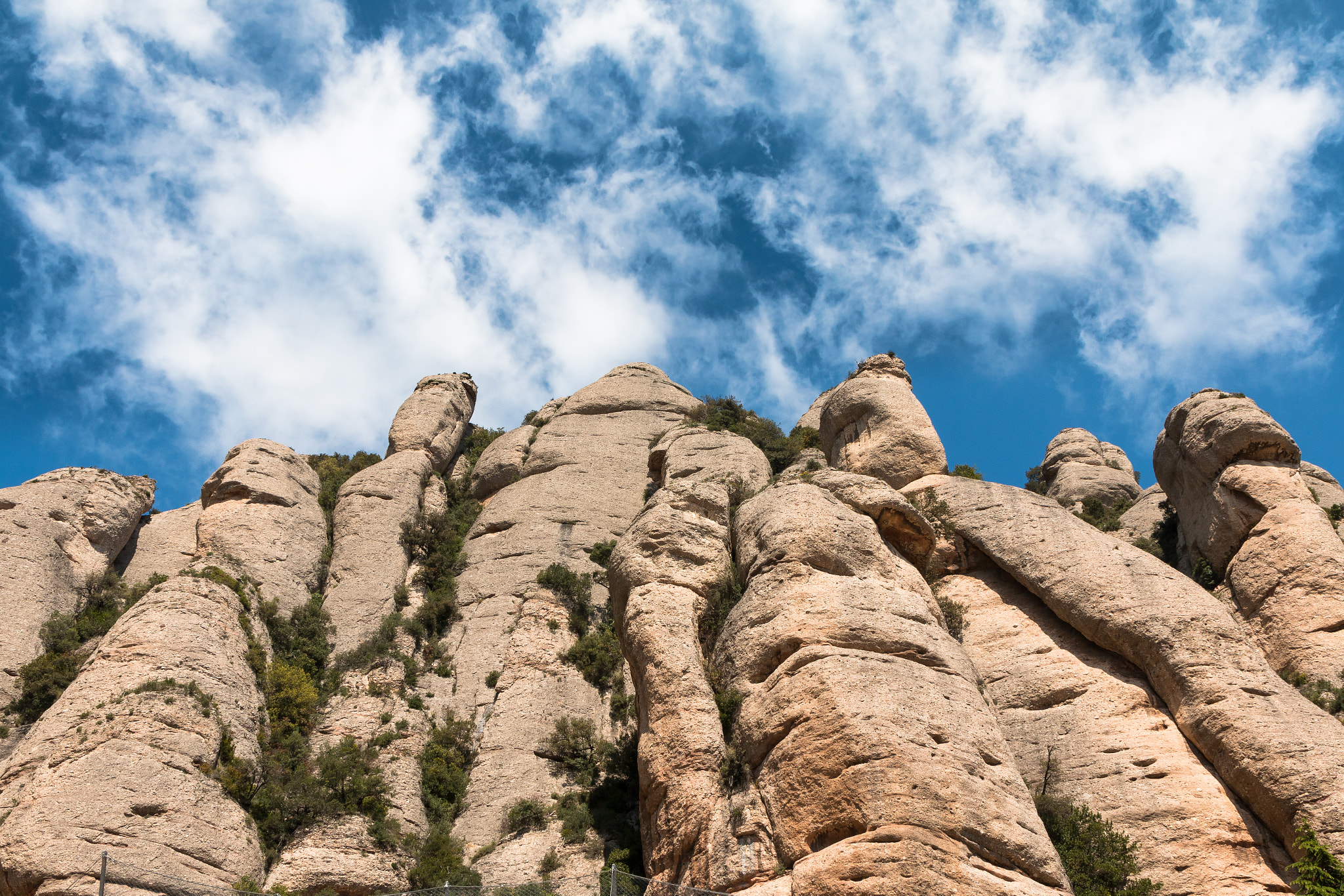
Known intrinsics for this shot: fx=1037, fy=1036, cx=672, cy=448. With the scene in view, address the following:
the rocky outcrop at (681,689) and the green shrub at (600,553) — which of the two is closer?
the rocky outcrop at (681,689)

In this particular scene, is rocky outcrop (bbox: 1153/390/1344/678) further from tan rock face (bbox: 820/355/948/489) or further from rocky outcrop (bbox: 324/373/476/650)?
rocky outcrop (bbox: 324/373/476/650)

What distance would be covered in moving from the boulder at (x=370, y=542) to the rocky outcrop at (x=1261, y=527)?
867 inches

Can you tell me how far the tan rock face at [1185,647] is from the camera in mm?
16672

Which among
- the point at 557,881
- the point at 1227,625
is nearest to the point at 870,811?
the point at 557,881

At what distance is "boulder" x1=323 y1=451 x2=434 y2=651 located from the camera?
2953cm

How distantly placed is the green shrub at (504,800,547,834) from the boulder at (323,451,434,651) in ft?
27.8

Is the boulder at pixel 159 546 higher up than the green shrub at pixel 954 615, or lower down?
higher up

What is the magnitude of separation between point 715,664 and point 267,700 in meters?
11.3

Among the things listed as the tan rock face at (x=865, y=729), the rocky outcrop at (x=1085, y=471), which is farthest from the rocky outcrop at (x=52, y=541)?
the rocky outcrop at (x=1085, y=471)

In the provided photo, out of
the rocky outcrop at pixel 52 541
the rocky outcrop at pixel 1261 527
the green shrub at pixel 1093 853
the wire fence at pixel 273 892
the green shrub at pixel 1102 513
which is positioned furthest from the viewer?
the green shrub at pixel 1102 513

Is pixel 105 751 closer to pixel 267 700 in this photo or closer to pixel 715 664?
pixel 267 700

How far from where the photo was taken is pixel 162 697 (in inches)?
822

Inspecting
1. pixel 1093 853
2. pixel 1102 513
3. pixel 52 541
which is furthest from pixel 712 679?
pixel 1102 513

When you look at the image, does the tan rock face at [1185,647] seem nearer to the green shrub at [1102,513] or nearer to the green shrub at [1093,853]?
the green shrub at [1093,853]
